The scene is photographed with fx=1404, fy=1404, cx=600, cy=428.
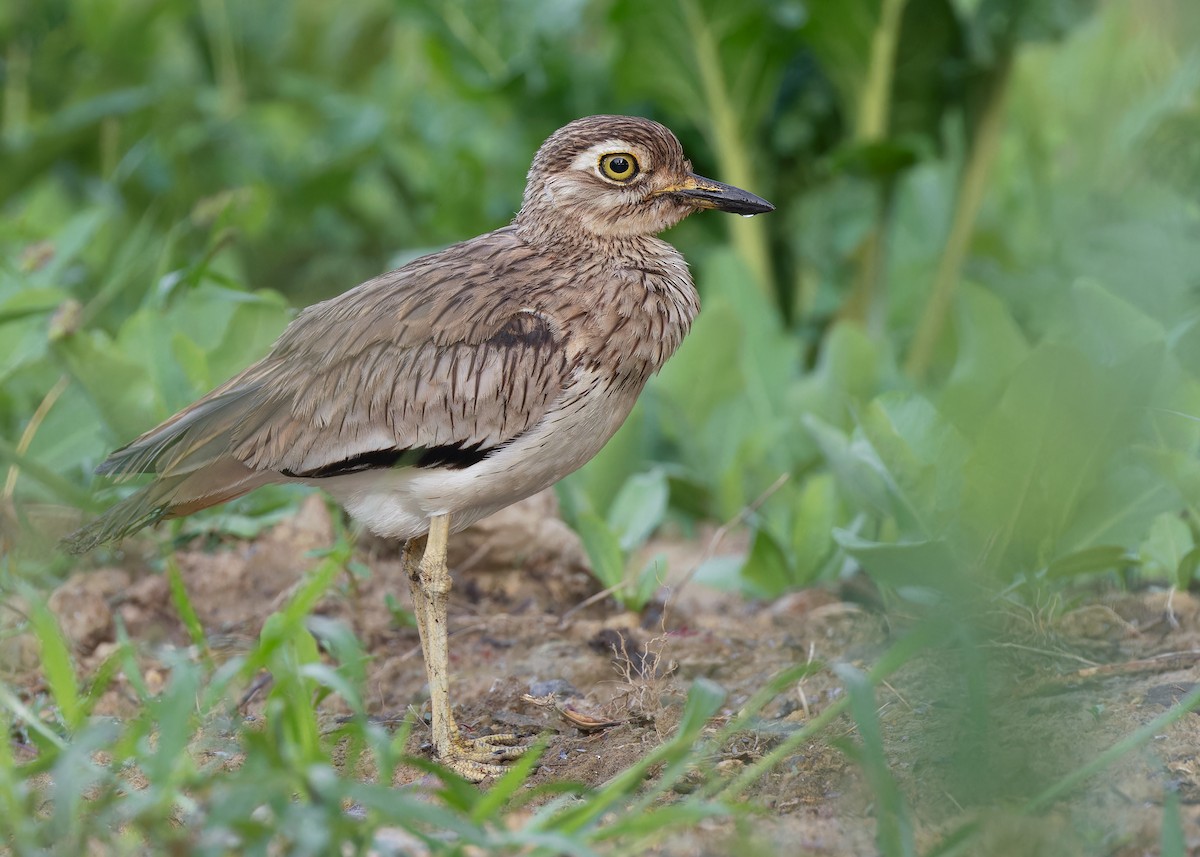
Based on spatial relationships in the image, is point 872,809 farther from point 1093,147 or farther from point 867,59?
point 1093,147

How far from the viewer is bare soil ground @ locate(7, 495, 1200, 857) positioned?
267 centimetres

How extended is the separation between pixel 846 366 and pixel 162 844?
355 cm

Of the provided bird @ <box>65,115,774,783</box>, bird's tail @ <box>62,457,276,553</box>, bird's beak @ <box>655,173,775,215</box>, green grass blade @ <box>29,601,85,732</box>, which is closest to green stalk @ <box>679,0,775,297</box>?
bird's beak @ <box>655,173,775,215</box>

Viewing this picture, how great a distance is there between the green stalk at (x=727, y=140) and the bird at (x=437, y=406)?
2.52 m

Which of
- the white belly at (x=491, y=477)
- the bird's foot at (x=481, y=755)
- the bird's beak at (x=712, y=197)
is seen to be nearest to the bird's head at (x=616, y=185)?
the bird's beak at (x=712, y=197)

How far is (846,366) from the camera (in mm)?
5406

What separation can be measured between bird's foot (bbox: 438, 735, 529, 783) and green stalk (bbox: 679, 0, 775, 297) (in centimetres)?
327

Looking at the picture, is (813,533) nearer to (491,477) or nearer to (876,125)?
(491,477)

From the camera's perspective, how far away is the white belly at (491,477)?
3.53 metres

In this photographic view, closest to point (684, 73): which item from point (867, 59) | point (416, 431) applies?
point (867, 59)

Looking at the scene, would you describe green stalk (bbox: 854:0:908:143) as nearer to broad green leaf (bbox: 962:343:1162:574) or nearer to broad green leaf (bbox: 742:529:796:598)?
broad green leaf (bbox: 742:529:796:598)

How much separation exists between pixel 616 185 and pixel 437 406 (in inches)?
34.2

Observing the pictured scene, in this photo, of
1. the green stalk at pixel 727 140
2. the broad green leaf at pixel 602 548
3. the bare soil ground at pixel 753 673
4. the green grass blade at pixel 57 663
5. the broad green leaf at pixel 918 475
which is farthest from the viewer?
the green stalk at pixel 727 140

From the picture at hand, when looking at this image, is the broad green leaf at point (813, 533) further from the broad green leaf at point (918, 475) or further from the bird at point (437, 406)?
the bird at point (437, 406)
